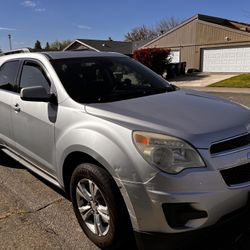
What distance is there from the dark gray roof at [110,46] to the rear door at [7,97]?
1498 inches

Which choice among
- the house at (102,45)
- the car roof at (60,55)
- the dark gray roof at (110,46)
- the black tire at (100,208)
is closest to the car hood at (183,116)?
the black tire at (100,208)

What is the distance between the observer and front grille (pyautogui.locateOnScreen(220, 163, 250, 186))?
2.57m

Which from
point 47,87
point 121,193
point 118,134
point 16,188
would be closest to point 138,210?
point 121,193

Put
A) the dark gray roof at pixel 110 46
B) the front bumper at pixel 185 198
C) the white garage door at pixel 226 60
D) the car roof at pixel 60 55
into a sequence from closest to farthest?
the front bumper at pixel 185 198
the car roof at pixel 60 55
the white garage door at pixel 226 60
the dark gray roof at pixel 110 46

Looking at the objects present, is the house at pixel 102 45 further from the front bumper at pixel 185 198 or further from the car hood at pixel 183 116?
the front bumper at pixel 185 198

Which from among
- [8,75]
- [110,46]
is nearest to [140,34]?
[110,46]

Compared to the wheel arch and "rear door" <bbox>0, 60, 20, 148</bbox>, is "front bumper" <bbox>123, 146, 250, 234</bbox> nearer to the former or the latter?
the wheel arch

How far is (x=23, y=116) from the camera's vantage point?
13.2ft

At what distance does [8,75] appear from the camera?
477cm

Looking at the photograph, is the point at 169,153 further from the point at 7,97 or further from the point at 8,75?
the point at 8,75

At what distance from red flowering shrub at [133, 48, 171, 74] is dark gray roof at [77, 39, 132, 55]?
45.3ft

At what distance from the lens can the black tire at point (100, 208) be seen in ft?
9.05

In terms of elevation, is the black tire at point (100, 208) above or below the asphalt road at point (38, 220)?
above

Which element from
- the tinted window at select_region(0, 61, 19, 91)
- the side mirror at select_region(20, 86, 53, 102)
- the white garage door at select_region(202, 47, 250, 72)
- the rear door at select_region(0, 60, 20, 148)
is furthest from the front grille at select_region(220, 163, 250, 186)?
the white garage door at select_region(202, 47, 250, 72)
